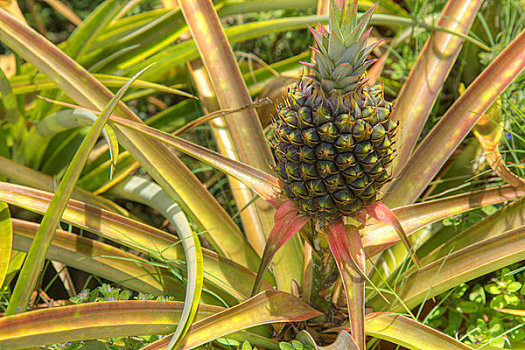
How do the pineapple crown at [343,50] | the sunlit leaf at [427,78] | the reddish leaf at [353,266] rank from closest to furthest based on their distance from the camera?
1. the pineapple crown at [343,50]
2. the reddish leaf at [353,266]
3. the sunlit leaf at [427,78]

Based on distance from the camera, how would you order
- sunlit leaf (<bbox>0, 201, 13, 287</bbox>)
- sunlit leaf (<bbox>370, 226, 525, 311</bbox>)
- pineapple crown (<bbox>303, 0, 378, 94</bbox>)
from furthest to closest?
sunlit leaf (<bbox>0, 201, 13, 287</bbox>) → sunlit leaf (<bbox>370, 226, 525, 311</bbox>) → pineapple crown (<bbox>303, 0, 378, 94</bbox>)

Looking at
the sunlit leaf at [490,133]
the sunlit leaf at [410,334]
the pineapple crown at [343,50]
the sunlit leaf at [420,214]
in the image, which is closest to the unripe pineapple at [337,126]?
the pineapple crown at [343,50]

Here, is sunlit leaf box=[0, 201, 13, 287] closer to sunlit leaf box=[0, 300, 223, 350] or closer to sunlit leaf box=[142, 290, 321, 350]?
sunlit leaf box=[0, 300, 223, 350]

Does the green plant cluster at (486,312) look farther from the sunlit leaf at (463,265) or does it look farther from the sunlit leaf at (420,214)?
the sunlit leaf at (420,214)

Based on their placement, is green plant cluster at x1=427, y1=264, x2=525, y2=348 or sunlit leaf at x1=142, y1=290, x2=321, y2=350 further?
green plant cluster at x1=427, y1=264, x2=525, y2=348

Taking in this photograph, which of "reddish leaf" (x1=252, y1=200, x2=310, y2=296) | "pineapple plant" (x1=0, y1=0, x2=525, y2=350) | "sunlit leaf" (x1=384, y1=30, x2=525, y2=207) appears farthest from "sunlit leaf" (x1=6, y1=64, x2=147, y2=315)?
"sunlit leaf" (x1=384, y1=30, x2=525, y2=207)

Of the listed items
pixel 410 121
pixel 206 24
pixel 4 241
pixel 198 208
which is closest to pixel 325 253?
pixel 198 208
